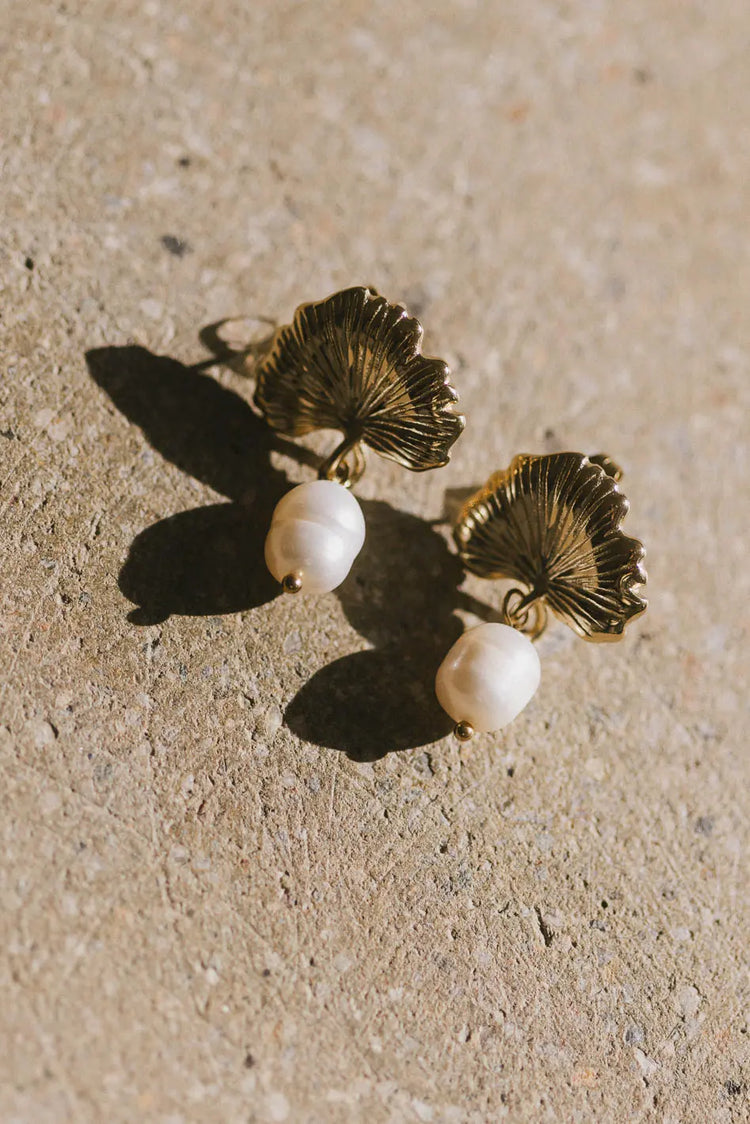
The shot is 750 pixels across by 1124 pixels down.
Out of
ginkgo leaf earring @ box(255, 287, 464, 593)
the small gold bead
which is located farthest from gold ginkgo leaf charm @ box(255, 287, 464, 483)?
the small gold bead

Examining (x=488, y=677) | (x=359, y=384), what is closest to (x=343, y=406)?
(x=359, y=384)

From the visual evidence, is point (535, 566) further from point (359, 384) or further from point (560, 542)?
point (359, 384)

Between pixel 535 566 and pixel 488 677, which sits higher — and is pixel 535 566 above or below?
above

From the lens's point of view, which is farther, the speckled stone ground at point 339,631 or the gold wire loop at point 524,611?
the gold wire loop at point 524,611

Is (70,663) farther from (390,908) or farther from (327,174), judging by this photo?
(327,174)

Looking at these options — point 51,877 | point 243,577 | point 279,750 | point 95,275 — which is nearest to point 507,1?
point 95,275

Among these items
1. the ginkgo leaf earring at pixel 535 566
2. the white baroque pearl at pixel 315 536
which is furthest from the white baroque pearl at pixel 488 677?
the white baroque pearl at pixel 315 536

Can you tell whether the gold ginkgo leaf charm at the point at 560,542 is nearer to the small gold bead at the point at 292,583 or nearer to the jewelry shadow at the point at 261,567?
the jewelry shadow at the point at 261,567

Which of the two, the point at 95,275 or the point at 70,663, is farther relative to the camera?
the point at 95,275
